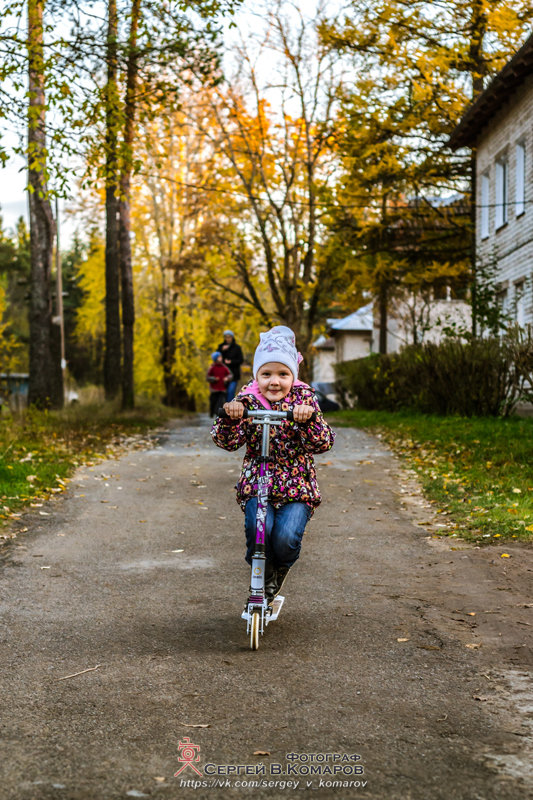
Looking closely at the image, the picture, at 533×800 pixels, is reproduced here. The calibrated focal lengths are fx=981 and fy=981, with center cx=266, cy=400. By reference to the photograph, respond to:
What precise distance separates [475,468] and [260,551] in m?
7.41

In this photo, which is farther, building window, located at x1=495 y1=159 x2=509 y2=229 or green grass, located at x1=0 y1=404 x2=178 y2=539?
building window, located at x1=495 y1=159 x2=509 y2=229

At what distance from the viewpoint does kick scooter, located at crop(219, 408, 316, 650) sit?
16.7 feet

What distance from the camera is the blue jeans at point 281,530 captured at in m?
5.35

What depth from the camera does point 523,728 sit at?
12.8ft

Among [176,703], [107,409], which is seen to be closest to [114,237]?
[107,409]

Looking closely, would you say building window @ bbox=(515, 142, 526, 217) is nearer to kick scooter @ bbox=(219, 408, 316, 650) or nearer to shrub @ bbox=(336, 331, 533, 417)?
shrub @ bbox=(336, 331, 533, 417)

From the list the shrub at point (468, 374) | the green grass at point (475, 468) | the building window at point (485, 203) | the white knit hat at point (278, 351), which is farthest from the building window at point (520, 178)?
the white knit hat at point (278, 351)

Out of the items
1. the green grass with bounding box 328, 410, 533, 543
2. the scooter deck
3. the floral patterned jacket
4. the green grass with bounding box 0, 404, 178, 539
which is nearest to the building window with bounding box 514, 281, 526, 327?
the green grass with bounding box 328, 410, 533, 543

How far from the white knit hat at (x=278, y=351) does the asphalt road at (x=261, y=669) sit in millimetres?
1504

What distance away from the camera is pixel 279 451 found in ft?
18.0

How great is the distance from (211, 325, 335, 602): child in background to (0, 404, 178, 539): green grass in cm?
379

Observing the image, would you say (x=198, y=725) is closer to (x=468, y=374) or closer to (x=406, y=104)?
(x=468, y=374)

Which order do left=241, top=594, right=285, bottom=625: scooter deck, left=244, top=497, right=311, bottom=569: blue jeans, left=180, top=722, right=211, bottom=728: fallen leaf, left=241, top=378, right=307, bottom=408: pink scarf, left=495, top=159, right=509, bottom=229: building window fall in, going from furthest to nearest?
left=495, top=159, right=509, bottom=229: building window, left=241, top=378, right=307, bottom=408: pink scarf, left=244, top=497, right=311, bottom=569: blue jeans, left=241, top=594, right=285, bottom=625: scooter deck, left=180, top=722, right=211, bottom=728: fallen leaf

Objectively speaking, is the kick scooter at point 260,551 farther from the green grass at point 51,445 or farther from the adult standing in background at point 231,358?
the adult standing in background at point 231,358
